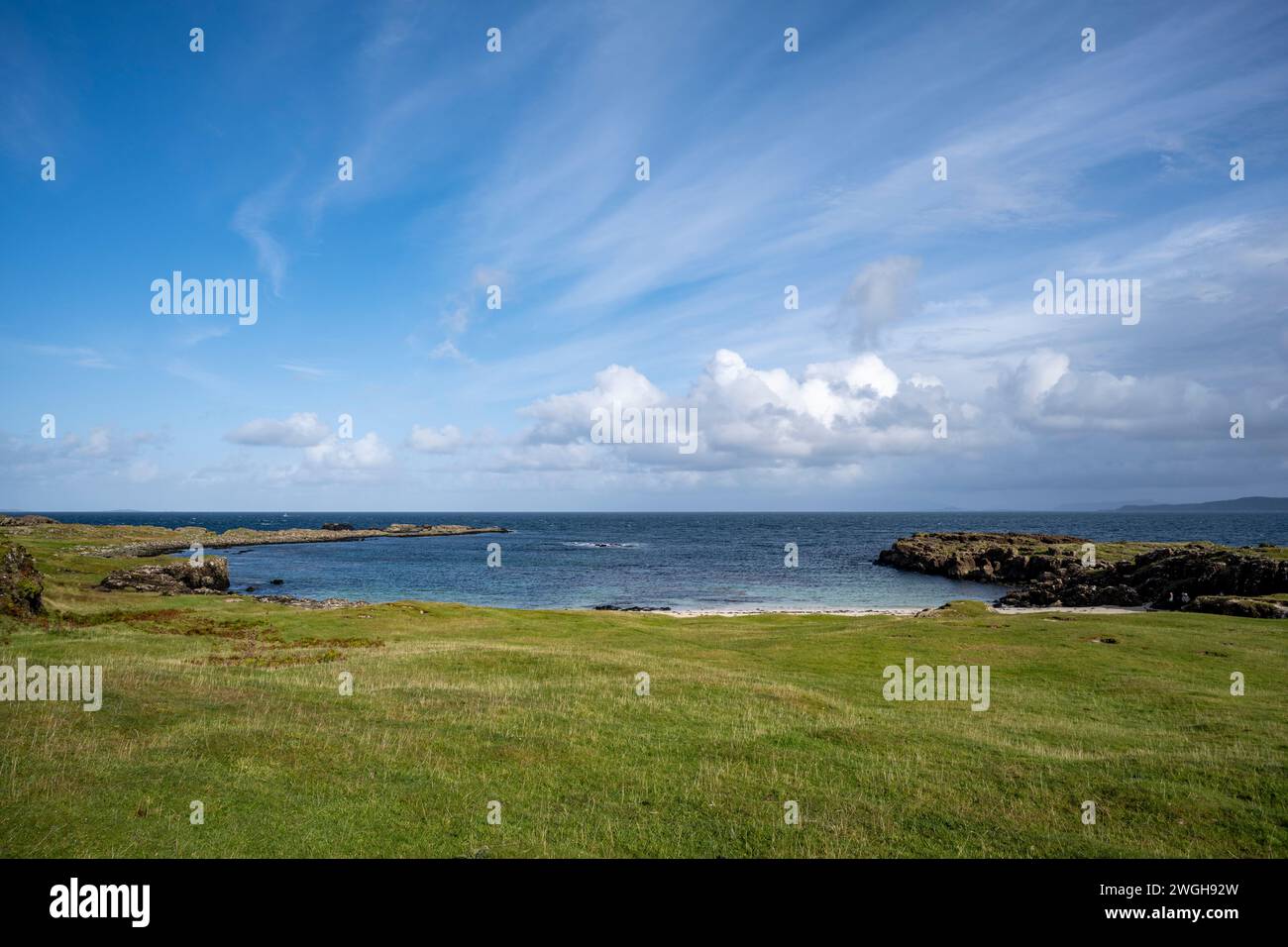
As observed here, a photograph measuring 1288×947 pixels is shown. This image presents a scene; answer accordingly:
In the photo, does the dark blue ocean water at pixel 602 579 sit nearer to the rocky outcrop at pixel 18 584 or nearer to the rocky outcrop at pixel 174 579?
the rocky outcrop at pixel 174 579

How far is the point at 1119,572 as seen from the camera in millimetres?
86750

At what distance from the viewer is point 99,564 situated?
87750 mm

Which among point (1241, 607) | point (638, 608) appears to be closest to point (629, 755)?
point (1241, 607)

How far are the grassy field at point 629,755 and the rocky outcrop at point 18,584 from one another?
3204mm

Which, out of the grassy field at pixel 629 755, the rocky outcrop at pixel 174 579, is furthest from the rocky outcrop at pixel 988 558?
the rocky outcrop at pixel 174 579

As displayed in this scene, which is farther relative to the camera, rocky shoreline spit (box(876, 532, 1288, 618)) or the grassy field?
rocky shoreline spit (box(876, 532, 1288, 618))

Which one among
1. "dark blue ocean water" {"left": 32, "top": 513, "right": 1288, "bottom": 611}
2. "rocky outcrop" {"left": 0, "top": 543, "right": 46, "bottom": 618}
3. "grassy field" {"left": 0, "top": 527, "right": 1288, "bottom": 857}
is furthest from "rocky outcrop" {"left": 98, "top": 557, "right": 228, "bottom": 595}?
"grassy field" {"left": 0, "top": 527, "right": 1288, "bottom": 857}

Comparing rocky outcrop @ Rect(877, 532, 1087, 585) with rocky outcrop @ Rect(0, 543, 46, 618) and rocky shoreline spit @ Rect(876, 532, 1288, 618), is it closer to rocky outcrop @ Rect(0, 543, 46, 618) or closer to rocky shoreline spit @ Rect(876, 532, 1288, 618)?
rocky shoreline spit @ Rect(876, 532, 1288, 618)

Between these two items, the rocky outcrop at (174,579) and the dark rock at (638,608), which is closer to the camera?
the rocky outcrop at (174,579)

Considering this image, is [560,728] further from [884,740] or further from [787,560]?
[787,560]

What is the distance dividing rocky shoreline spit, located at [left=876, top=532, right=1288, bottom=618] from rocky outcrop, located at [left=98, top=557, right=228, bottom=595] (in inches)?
3900

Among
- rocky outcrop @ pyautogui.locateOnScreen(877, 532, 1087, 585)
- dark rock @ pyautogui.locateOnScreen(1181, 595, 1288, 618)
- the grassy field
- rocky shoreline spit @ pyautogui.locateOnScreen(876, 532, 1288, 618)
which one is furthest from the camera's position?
rocky outcrop @ pyautogui.locateOnScreen(877, 532, 1087, 585)

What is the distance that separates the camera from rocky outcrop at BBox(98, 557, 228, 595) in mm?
75525

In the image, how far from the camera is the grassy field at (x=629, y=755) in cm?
1373
